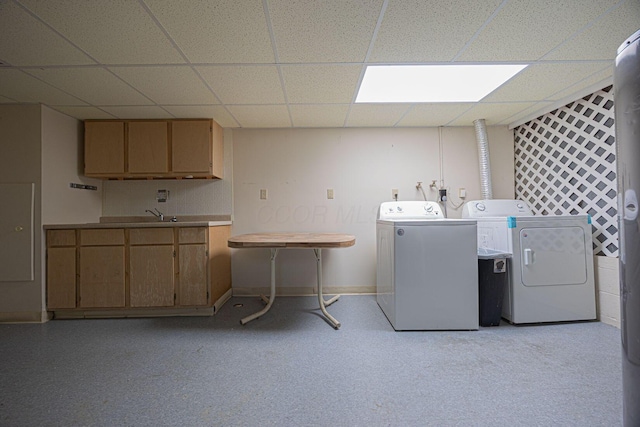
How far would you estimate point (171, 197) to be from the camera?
316 cm

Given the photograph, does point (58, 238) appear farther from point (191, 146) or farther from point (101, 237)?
point (191, 146)

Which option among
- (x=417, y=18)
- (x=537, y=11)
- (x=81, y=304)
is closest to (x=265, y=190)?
(x=81, y=304)

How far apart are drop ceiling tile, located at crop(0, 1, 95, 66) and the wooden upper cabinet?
1043mm

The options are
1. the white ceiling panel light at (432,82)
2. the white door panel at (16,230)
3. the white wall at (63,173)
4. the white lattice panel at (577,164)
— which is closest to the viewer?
the white ceiling panel light at (432,82)

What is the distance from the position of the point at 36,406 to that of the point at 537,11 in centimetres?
334

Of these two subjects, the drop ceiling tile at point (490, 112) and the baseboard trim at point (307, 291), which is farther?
the baseboard trim at point (307, 291)

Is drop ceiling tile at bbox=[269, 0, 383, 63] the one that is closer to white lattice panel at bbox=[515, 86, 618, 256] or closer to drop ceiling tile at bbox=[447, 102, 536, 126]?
drop ceiling tile at bbox=[447, 102, 536, 126]

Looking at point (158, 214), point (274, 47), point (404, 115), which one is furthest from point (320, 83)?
point (158, 214)

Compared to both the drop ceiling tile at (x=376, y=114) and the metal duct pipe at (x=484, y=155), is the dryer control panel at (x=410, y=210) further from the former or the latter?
the drop ceiling tile at (x=376, y=114)

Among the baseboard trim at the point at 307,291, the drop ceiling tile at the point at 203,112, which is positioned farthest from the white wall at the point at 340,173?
the baseboard trim at the point at 307,291

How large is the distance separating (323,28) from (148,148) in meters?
2.34

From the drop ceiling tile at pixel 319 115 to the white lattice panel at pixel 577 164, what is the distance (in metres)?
2.13

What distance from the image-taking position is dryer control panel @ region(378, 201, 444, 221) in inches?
117

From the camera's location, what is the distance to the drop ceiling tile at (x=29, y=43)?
1410 mm
